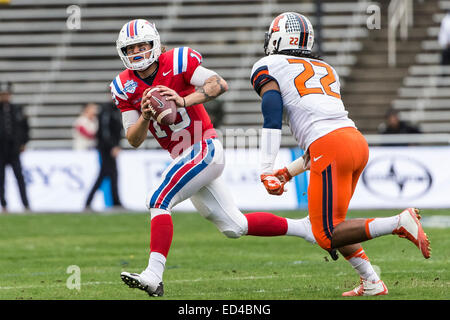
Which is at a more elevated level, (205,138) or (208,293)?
(205,138)

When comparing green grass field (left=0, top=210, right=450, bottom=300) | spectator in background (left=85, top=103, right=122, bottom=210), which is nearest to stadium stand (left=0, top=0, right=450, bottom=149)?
spectator in background (left=85, top=103, right=122, bottom=210)

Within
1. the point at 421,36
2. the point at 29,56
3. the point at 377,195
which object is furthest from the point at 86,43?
the point at 377,195

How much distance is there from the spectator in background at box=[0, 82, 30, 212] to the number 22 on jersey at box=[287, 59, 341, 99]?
9.41m

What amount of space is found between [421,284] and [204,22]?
51.7ft

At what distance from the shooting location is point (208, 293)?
652 cm

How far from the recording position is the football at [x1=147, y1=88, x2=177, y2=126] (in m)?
6.33

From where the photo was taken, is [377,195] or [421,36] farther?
[421,36]

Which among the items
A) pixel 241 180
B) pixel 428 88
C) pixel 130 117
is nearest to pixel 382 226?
pixel 130 117

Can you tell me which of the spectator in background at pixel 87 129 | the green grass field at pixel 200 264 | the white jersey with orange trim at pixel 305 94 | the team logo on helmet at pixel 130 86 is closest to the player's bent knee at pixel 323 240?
the green grass field at pixel 200 264

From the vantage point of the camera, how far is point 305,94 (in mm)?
6051

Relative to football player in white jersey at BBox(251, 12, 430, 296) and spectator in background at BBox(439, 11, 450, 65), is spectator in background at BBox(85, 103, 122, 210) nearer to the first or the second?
spectator in background at BBox(439, 11, 450, 65)

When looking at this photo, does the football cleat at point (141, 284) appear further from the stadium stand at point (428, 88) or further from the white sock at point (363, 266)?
the stadium stand at point (428, 88)
